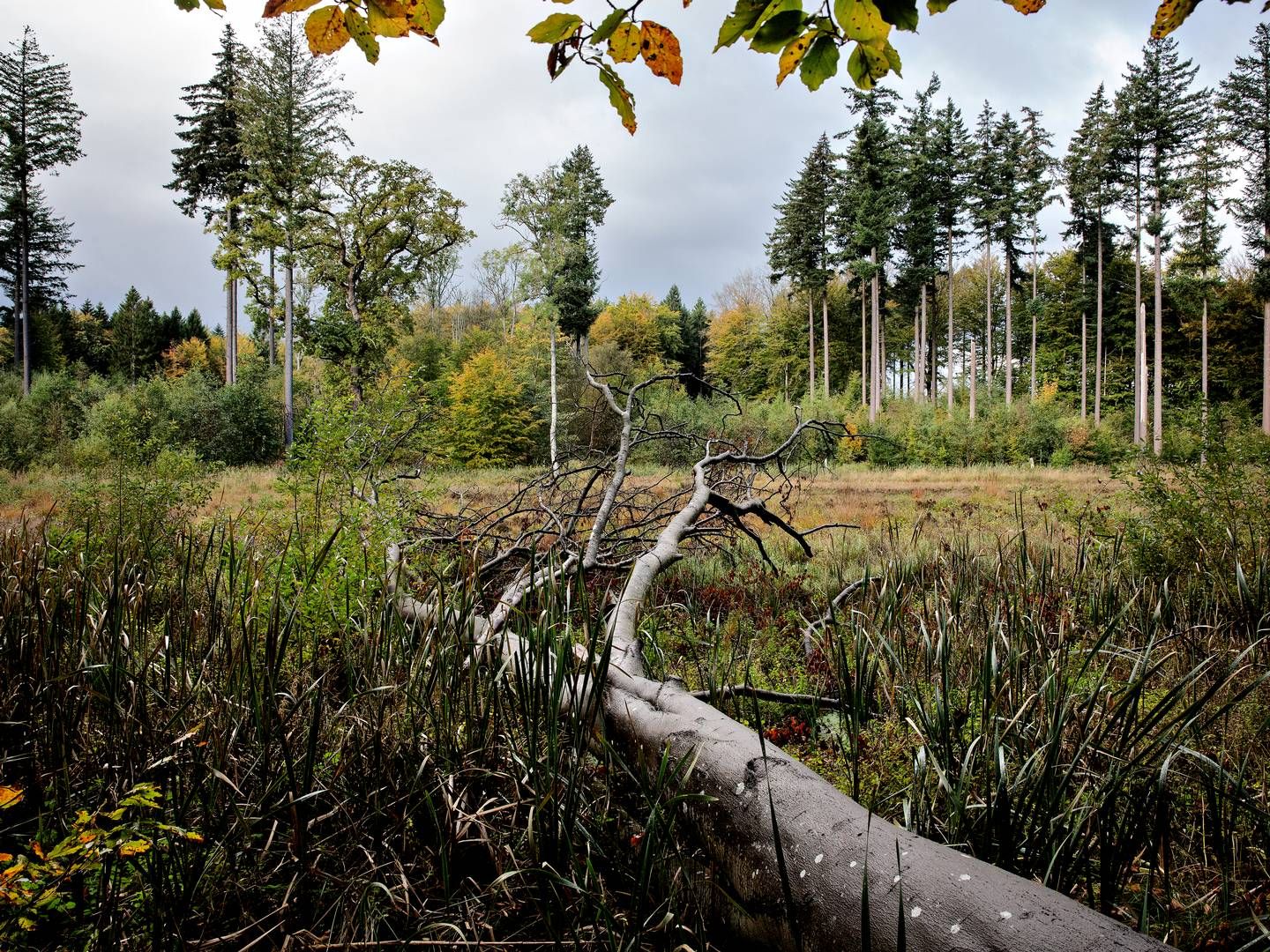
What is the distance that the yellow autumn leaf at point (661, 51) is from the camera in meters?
1.38

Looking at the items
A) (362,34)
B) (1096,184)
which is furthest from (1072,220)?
(362,34)

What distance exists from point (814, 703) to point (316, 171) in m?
26.0

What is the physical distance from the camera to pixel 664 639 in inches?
166

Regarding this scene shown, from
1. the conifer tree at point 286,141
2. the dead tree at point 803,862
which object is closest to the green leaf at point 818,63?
the dead tree at point 803,862

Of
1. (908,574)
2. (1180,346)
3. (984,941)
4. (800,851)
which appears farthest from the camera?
(1180,346)

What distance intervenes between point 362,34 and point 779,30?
0.85 metres

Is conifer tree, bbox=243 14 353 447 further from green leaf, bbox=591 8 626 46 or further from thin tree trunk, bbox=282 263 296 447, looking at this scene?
green leaf, bbox=591 8 626 46

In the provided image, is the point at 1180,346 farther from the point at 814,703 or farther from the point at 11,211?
the point at 11,211

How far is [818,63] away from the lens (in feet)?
4.36

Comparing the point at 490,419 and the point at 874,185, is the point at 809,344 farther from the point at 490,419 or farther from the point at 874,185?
the point at 490,419

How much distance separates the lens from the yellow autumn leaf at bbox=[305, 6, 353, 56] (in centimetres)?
122

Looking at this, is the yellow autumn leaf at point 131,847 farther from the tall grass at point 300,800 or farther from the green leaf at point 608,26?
the green leaf at point 608,26

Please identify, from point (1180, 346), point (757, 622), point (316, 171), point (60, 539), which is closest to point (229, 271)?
point (316, 171)

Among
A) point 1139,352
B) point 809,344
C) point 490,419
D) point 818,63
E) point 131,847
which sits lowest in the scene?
point 131,847
